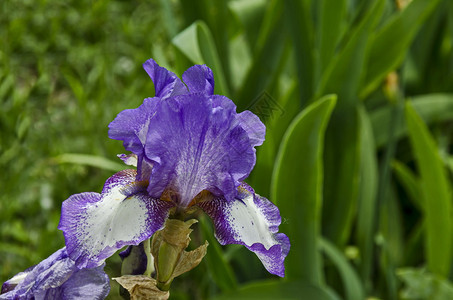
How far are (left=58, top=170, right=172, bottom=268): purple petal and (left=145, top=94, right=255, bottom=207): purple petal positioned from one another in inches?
0.7

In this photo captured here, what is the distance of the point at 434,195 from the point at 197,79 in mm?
906

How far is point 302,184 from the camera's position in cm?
97

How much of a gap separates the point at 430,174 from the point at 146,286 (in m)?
0.91

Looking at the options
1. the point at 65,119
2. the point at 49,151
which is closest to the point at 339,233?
the point at 49,151

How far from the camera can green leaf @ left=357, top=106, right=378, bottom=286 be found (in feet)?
4.12

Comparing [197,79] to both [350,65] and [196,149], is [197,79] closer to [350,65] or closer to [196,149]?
[196,149]

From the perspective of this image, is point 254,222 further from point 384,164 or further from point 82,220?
point 384,164

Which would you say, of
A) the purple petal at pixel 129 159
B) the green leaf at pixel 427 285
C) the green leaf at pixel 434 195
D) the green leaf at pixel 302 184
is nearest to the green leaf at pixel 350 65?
the green leaf at pixel 434 195

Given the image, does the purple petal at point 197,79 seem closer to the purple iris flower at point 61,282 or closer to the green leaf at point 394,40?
the purple iris flower at point 61,282

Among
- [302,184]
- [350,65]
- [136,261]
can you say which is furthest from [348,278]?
[136,261]

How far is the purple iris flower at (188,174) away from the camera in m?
0.33

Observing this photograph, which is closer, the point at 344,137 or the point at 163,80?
the point at 163,80

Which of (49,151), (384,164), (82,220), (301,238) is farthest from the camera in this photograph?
(49,151)

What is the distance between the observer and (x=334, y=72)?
1.17 metres
